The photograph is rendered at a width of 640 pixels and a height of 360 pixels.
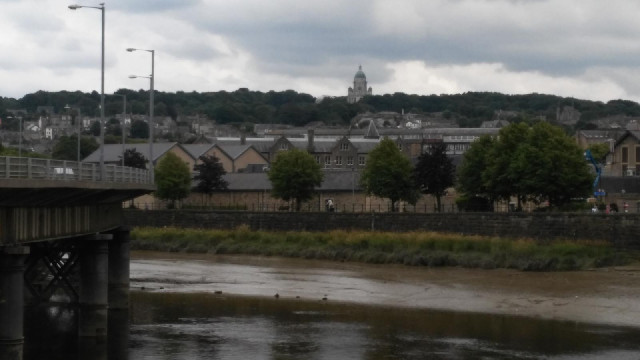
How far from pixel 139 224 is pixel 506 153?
34424mm

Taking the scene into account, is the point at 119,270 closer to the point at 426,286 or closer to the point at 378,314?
the point at 378,314

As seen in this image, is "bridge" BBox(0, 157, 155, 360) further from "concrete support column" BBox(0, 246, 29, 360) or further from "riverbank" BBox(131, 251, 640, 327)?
→ "riverbank" BBox(131, 251, 640, 327)

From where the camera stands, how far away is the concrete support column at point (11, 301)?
99.9 ft

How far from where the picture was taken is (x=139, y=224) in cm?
10531

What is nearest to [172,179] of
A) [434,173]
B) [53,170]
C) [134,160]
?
[134,160]

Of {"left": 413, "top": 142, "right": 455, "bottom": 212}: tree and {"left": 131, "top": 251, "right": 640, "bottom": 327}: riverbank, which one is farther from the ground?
{"left": 413, "top": 142, "right": 455, "bottom": 212}: tree

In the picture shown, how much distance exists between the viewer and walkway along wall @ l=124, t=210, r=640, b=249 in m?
69.8

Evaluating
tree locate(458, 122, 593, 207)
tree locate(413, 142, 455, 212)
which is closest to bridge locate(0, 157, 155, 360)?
tree locate(458, 122, 593, 207)

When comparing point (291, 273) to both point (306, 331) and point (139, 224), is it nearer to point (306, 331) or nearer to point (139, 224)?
point (306, 331)

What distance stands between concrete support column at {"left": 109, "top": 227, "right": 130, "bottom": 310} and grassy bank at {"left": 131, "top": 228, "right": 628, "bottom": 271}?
24.5 m

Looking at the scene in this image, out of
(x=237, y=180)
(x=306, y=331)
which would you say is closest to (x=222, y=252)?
(x=237, y=180)

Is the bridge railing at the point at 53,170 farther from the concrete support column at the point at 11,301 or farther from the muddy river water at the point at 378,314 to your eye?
the muddy river water at the point at 378,314

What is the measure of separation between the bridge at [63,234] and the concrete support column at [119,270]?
4cm

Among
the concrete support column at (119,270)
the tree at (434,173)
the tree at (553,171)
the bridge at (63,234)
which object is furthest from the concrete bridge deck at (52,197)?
the tree at (434,173)
